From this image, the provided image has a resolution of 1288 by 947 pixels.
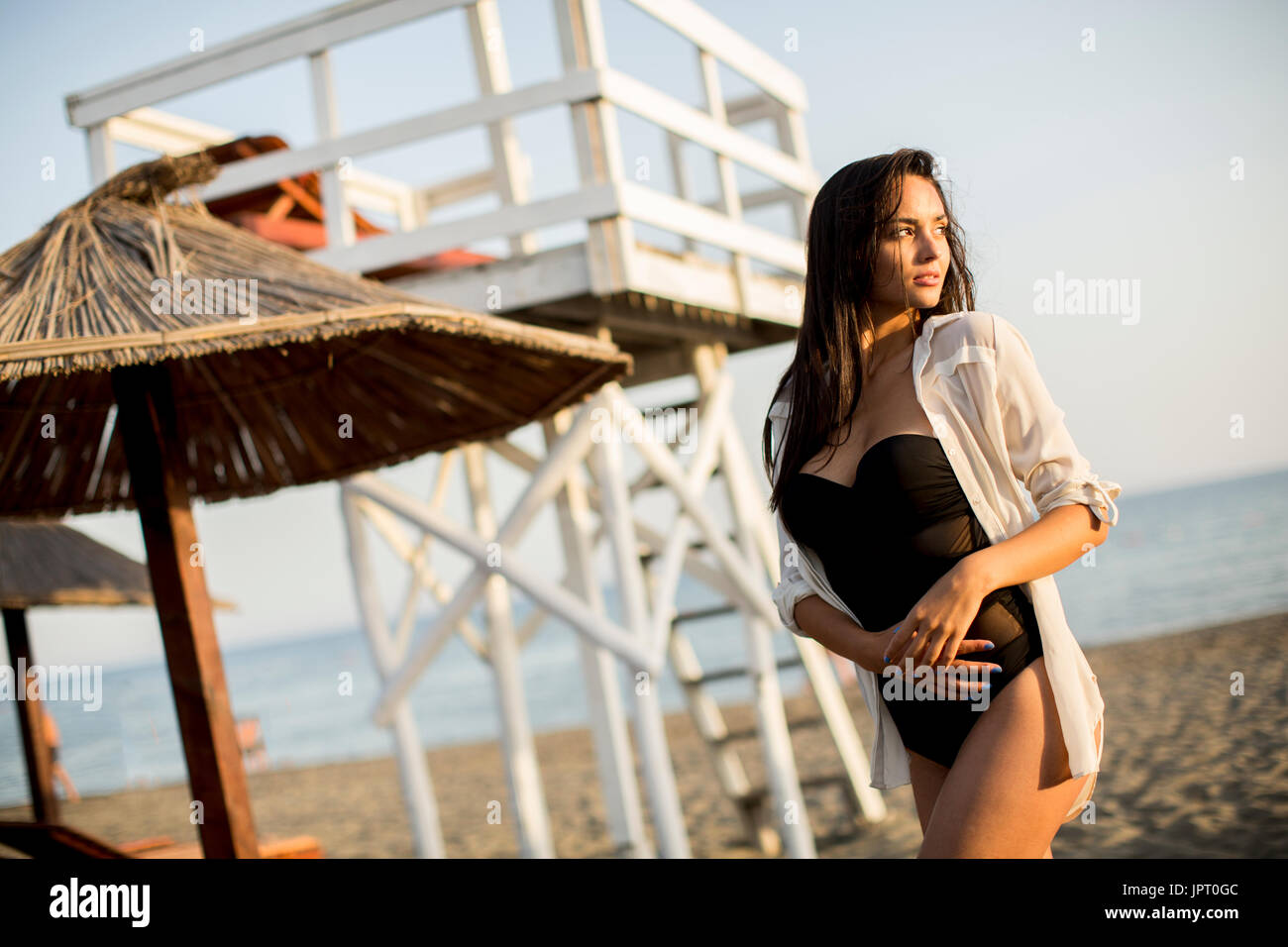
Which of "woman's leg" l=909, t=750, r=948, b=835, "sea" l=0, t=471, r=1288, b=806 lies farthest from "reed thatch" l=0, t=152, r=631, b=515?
"sea" l=0, t=471, r=1288, b=806

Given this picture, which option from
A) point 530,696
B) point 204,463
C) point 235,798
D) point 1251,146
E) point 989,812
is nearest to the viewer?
point 989,812

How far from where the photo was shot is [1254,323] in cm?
3066

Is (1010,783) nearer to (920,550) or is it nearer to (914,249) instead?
(920,550)

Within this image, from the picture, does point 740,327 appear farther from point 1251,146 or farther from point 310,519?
point 310,519

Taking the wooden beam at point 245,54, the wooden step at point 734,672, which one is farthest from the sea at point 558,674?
the wooden beam at point 245,54

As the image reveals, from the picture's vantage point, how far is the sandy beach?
9438mm

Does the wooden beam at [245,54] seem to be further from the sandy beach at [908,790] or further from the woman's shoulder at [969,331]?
the sandy beach at [908,790]

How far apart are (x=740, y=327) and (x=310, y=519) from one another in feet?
165

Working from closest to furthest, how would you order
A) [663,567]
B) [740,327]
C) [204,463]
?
[204,463] → [663,567] → [740,327]

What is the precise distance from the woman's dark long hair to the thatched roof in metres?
6.44

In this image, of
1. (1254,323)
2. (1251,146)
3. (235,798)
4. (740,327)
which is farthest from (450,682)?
(235,798)

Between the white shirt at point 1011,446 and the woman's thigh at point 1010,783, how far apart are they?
4cm

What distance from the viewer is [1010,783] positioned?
6.66 ft
